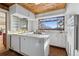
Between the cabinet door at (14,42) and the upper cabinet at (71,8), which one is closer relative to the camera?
the upper cabinet at (71,8)

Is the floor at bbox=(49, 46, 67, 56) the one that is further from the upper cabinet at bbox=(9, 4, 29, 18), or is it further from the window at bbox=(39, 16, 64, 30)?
the upper cabinet at bbox=(9, 4, 29, 18)

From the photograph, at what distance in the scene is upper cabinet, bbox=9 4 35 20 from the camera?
1023mm

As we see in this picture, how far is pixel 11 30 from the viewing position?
1059 millimetres

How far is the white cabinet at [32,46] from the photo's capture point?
997mm

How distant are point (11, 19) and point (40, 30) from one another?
447 millimetres

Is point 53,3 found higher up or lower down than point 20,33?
higher up

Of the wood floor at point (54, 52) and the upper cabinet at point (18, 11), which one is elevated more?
the upper cabinet at point (18, 11)

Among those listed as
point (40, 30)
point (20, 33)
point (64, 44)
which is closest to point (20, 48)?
point (20, 33)

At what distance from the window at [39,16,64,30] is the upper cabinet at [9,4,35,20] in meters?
0.17

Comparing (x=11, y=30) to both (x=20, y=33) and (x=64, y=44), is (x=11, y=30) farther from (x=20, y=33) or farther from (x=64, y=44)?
(x=64, y=44)

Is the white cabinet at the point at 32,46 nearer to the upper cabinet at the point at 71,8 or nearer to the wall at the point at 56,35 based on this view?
the wall at the point at 56,35

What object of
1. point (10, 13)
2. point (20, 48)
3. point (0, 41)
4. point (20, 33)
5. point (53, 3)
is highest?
point (53, 3)

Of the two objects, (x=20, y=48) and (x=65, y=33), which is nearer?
(x=65, y=33)

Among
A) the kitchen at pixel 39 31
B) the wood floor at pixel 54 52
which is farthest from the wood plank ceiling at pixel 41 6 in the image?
the wood floor at pixel 54 52
